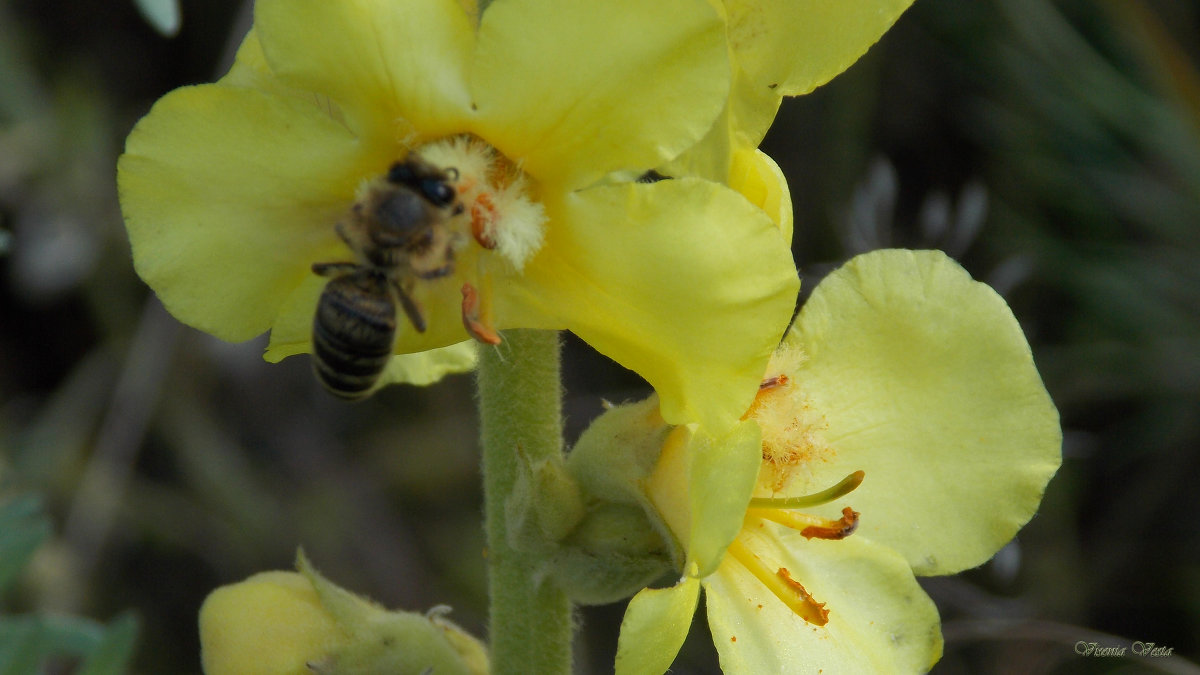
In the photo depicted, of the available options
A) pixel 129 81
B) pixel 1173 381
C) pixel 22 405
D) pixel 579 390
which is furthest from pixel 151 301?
pixel 1173 381

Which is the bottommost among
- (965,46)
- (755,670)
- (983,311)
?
(965,46)

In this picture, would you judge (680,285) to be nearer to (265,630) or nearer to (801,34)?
(801,34)

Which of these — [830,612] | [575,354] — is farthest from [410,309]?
[575,354]

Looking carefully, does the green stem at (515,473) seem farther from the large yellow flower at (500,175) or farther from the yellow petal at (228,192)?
the yellow petal at (228,192)

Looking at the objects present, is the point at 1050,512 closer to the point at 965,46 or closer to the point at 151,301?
the point at 965,46

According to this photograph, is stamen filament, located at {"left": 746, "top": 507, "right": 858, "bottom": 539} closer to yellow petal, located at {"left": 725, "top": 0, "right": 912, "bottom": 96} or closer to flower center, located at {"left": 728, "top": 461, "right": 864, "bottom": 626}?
flower center, located at {"left": 728, "top": 461, "right": 864, "bottom": 626}

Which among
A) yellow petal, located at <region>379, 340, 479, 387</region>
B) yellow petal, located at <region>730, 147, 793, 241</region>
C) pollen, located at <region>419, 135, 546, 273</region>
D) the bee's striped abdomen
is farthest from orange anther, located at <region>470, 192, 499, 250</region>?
yellow petal, located at <region>379, 340, 479, 387</region>

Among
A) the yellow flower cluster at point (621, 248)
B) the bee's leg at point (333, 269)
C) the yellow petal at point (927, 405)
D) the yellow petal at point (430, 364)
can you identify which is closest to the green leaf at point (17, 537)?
the yellow petal at point (430, 364)
